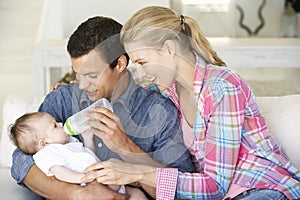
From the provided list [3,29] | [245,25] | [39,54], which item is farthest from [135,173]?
[245,25]

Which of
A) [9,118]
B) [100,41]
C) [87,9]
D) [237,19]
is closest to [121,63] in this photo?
[100,41]

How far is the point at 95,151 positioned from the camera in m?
1.93

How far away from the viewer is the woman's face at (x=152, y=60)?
175 centimetres

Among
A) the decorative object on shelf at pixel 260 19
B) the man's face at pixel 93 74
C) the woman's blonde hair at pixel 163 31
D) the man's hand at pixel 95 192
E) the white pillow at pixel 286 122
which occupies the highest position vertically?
the woman's blonde hair at pixel 163 31

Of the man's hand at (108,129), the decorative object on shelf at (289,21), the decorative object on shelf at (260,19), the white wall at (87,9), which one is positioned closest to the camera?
the man's hand at (108,129)

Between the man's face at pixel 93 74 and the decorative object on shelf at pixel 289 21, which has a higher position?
the man's face at pixel 93 74

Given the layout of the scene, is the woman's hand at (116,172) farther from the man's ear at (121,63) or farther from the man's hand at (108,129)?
the man's ear at (121,63)

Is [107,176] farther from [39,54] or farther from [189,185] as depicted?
[39,54]

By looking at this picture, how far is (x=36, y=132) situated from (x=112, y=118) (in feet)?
0.72

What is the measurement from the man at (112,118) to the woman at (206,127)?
63 mm

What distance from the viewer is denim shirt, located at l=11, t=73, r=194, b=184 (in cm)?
188

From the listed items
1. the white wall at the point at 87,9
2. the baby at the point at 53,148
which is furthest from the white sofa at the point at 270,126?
the white wall at the point at 87,9

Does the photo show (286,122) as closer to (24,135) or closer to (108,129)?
(108,129)

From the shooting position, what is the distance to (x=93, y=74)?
1.86m
